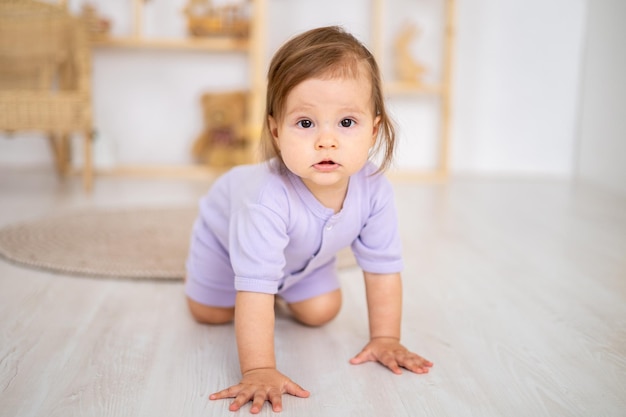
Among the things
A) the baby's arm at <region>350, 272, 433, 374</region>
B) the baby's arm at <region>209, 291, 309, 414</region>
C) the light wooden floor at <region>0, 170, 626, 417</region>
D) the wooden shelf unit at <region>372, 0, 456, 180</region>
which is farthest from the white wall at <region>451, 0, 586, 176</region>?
the baby's arm at <region>209, 291, 309, 414</region>

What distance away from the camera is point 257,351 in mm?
894

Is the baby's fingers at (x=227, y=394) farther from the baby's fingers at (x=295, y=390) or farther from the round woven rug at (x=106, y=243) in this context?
the round woven rug at (x=106, y=243)

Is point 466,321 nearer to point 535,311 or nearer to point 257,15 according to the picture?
point 535,311

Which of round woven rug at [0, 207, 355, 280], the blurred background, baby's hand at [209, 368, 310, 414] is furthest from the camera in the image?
the blurred background

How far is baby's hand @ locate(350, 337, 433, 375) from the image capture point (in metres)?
0.96

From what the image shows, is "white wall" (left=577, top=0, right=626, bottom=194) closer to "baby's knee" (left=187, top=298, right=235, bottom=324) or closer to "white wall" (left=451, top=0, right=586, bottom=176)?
"white wall" (left=451, top=0, right=586, bottom=176)

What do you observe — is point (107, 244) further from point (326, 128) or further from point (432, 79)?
point (432, 79)

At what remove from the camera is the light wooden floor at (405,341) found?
861mm

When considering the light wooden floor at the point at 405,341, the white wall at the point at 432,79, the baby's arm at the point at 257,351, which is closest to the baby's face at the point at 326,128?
the baby's arm at the point at 257,351

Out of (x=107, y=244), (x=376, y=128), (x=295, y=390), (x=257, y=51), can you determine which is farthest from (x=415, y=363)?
(x=257, y=51)

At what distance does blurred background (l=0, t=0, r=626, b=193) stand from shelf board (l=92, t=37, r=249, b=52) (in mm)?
96

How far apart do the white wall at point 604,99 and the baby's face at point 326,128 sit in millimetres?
1999

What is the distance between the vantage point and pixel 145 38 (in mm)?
2824

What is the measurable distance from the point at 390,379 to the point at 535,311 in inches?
16.3
